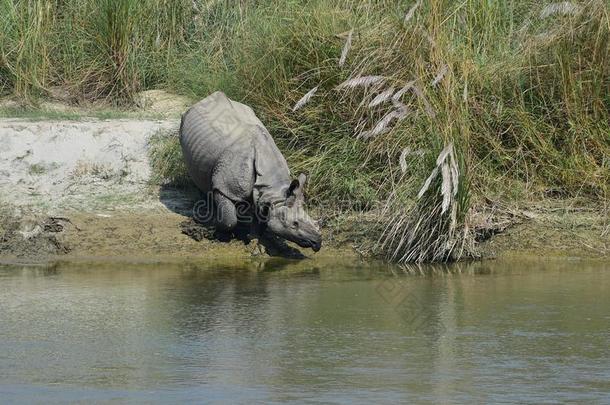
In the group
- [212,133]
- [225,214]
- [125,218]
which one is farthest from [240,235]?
[125,218]

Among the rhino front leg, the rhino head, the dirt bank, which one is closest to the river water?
the rhino head

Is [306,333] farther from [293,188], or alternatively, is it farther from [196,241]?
[196,241]

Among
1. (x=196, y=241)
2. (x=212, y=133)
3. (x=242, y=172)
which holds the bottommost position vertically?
(x=196, y=241)

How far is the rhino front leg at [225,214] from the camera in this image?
34.8 feet

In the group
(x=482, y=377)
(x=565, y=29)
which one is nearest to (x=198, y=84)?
(x=565, y=29)

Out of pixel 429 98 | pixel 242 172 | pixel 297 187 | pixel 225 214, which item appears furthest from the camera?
pixel 242 172

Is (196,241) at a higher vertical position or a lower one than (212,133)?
lower

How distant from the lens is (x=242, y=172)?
1076 cm

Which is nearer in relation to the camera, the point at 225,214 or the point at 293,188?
the point at 293,188

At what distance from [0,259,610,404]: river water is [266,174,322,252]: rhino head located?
0.28 m

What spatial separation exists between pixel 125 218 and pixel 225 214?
3.18ft

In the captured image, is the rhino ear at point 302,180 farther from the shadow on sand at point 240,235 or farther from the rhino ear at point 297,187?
the shadow on sand at point 240,235

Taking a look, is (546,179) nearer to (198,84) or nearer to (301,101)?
(301,101)

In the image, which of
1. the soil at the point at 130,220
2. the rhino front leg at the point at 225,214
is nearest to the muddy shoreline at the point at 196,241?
the soil at the point at 130,220
